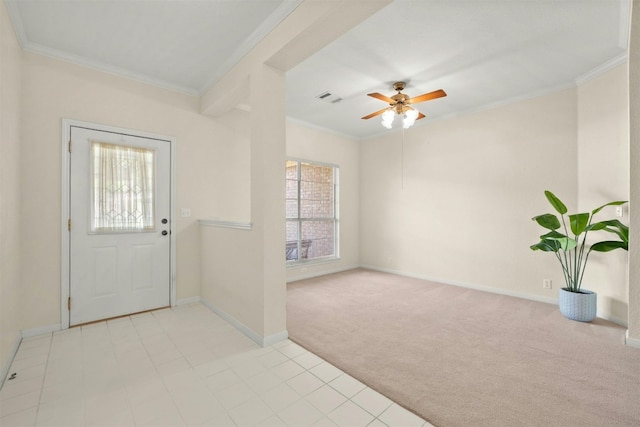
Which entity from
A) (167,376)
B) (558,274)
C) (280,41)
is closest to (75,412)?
(167,376)

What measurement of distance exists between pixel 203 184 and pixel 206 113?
94cm

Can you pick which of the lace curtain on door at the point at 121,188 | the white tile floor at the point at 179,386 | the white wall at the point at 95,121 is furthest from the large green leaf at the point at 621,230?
the lace curtain on door at the point at 121,188

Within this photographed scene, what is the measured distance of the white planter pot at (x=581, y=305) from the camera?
307 cm

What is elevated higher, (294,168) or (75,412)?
(294,168)

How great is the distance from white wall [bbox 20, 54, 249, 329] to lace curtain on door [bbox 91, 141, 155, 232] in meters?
0.29

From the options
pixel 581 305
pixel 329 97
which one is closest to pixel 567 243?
pixel 581 305

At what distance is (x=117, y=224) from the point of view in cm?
318

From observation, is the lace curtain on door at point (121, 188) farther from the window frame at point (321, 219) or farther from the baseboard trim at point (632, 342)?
the baseboard trim at point (632, 342)

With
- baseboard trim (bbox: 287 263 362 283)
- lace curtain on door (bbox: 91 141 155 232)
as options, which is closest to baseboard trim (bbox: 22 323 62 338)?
lace curtain on door (bbox: 91 141 155 232)

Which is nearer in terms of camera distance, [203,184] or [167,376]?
[167,376]

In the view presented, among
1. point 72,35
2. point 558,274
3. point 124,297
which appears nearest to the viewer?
point 72,35

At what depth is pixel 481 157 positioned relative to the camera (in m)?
4.30

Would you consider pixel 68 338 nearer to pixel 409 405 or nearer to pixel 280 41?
pixel 409 405

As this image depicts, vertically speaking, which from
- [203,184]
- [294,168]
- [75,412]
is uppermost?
[294,168]
